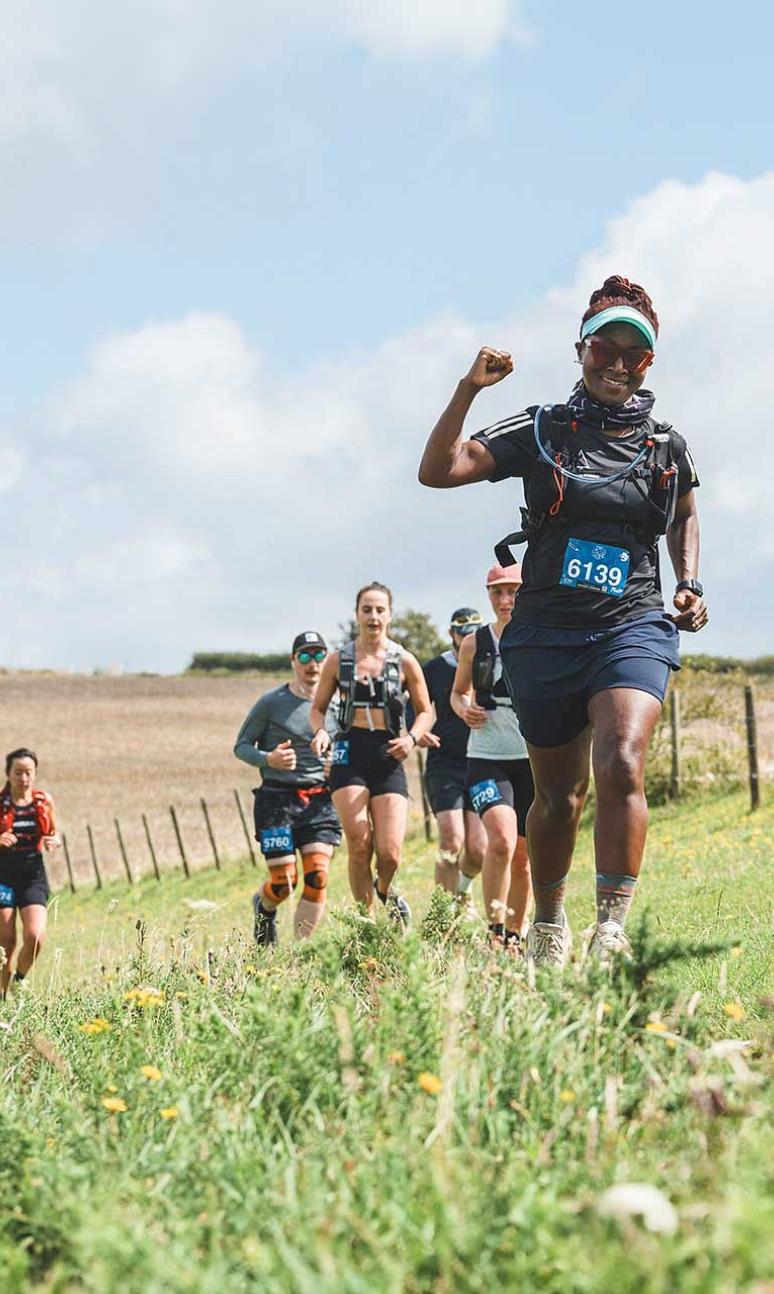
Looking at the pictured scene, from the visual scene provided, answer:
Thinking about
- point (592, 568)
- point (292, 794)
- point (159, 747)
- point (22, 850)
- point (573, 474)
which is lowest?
point (159, 747)

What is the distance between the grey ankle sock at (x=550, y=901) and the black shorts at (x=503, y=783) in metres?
3.34

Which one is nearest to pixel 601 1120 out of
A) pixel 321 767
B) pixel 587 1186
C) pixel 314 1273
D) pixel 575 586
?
pixel 587 1186

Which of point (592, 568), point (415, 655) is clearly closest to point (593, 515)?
point (592, 568)

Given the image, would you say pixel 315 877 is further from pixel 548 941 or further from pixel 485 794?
pixel 548 941

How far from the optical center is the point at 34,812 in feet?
41.5

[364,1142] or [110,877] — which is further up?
[364,1142]

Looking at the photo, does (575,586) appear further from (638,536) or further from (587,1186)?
(587,1186)

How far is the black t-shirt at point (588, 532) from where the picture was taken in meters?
5.22

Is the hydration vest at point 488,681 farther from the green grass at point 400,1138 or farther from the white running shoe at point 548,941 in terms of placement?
the green grass at point 400,1138

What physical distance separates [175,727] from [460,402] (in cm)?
5928

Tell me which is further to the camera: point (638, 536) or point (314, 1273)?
point (638, 536)

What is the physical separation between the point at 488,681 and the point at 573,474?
4.30 metres

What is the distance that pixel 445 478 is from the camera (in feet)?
17.0

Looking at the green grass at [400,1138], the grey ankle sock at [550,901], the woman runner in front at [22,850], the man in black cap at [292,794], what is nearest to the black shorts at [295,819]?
the man in black cap at [292,794]
